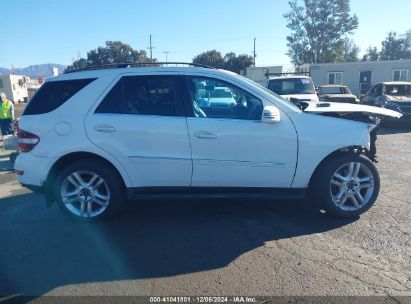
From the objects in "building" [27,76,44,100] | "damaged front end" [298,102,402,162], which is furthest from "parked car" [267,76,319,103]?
"building" [27,76,44,100]

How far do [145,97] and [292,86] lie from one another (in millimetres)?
9523

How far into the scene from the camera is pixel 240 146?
13.3 ft

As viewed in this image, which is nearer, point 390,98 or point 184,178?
point 184,178

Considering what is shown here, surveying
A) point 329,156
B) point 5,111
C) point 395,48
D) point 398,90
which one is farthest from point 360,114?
point 395,48

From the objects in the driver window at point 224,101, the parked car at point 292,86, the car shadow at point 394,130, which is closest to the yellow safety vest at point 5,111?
the driver window at point 224,101

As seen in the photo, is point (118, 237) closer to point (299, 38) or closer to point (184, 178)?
point (184, 178)

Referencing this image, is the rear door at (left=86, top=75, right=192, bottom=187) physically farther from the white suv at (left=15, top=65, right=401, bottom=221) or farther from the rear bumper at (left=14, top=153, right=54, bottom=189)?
the rear bumper at (left=14, top=153, right=54, bottom=189)

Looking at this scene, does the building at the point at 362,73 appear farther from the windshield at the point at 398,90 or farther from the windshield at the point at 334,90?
the windshield at the point at 398,90

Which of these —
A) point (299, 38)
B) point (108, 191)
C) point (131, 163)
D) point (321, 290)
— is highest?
point (299, 38)

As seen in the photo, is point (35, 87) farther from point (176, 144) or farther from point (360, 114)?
point (360, 114)

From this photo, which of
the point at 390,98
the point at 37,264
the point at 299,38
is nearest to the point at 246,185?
the point at 37,264

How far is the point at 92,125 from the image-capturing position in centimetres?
414

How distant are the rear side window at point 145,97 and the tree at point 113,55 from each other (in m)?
59.0

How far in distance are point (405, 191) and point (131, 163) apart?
13.5 feet
